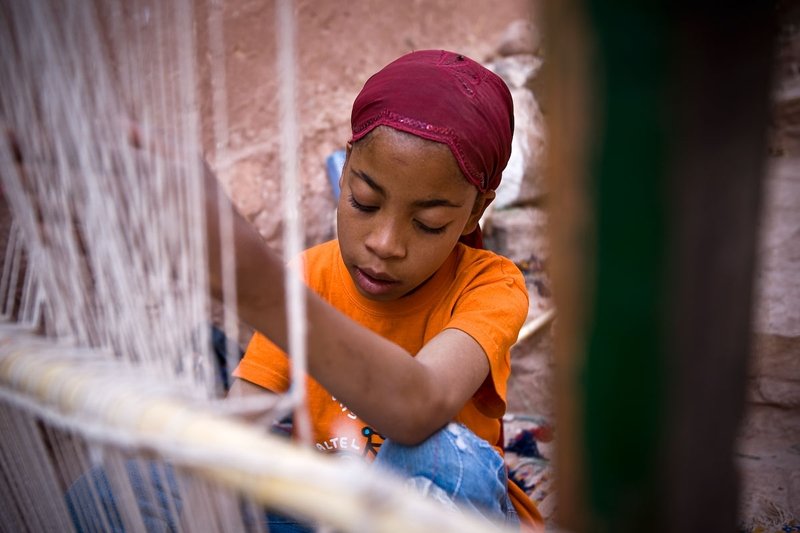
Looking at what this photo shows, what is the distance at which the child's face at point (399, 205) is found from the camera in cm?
80

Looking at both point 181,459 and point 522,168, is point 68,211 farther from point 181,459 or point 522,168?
point 522,168

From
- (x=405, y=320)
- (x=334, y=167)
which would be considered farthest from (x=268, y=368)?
(x=334, y=167)

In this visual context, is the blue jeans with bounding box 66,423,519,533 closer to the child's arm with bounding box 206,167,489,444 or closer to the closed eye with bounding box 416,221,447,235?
the child's arm with bounding box 206,167,489,444

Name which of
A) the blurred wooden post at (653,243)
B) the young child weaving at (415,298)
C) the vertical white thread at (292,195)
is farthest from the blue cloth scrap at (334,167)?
the blurred wooden post at (653,243)

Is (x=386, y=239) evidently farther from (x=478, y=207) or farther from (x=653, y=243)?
(x=653, y=243)

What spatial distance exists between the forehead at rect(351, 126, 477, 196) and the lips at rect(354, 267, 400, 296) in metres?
0.15

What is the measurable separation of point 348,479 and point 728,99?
279 mm

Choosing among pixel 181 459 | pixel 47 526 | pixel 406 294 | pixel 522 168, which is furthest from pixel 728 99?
pixel 522 168

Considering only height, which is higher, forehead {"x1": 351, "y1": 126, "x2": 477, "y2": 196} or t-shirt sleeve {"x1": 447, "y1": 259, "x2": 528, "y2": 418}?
forehead {"x1": 351, "y1": 126, "x2": 477, "y2": 196}

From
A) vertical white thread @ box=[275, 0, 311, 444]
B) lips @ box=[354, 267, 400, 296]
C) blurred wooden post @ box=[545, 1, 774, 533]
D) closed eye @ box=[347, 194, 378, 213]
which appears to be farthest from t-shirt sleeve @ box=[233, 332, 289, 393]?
blurred wooden post @ box=[545, 1, 774, 533]

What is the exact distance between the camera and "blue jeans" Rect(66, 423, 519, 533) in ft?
2.35

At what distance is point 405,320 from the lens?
102 centimetres

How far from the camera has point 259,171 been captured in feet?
6.70

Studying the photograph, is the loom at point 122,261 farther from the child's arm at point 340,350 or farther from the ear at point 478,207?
the ear at point 478,207
